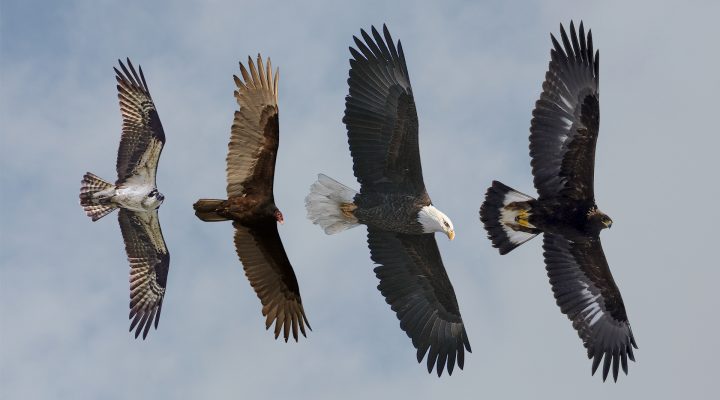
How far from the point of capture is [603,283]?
813 inches

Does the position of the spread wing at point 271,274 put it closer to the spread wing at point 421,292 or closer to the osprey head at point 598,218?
the spread wing at point 421,292

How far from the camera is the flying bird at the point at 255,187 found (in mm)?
19094

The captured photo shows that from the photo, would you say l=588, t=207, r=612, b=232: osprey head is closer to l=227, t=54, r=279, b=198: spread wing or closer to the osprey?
l=227, t=54, r=279, b=198: spread wing

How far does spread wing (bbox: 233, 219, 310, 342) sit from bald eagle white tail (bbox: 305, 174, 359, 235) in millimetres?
598

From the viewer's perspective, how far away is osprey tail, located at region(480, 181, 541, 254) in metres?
19.9

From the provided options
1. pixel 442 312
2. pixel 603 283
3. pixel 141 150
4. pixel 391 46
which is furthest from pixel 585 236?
pixel 141 150

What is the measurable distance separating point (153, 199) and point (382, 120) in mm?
3484

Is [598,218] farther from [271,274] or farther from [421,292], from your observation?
[271,274]

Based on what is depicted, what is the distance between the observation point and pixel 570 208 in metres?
19.9

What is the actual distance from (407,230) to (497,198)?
127 cm

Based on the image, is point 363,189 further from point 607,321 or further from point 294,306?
point 607,321

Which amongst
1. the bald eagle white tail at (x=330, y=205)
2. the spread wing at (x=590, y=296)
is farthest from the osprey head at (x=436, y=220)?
the spread wing at (x=590, y=296)

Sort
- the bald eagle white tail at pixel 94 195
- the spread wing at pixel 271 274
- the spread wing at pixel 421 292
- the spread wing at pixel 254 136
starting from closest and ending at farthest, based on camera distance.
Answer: the spread wing at pixel 254 136 < the spread wing at pixel 271 274 < the spread wing at pixel 421 292 < the bald eagle white tail at pixel 94 195

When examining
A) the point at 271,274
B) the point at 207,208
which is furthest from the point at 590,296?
the point at 207,208
